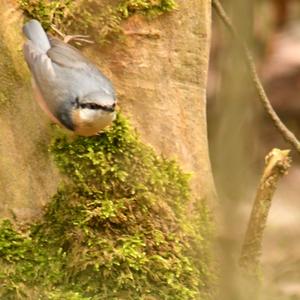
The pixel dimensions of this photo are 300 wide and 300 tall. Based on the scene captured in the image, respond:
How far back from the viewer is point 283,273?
10.5 ft

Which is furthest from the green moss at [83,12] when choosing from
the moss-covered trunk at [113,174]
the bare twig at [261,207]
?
the bare twig at [261,207]

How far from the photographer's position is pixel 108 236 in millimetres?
2922

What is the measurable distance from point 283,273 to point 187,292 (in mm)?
428

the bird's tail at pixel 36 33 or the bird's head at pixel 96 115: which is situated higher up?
the bird's tail at pixel 36 33

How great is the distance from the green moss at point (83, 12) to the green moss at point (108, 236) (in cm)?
29

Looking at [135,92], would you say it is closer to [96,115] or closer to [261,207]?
[96,115]

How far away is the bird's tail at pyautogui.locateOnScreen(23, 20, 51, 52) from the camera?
2789 mm

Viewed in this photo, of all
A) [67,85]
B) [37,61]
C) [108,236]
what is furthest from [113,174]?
[37,61]

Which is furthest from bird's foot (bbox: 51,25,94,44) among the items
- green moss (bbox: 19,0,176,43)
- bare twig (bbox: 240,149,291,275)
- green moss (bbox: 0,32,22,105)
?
bare twig (bbox: 240,149,291,275)

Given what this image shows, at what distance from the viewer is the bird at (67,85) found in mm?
2809

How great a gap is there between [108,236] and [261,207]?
49cm

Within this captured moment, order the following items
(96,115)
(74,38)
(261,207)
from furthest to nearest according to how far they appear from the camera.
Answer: (261,207) < (74,38) < (96,115)

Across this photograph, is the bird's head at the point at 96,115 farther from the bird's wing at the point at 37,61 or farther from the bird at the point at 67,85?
the bird's wing at the point at 37,61

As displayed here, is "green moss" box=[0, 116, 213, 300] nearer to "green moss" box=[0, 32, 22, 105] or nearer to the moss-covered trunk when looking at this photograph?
the moss-covered trunk
